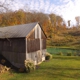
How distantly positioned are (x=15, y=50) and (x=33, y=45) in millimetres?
Result: 3213

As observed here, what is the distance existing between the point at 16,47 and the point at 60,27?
68013 mm

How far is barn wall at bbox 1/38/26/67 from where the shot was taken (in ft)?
60.7

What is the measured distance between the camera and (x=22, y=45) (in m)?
18.5

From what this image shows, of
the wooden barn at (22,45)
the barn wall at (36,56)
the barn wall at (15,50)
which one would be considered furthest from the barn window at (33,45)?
the barn wall at (15,50)

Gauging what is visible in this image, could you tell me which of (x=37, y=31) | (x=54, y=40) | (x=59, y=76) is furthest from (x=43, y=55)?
(x=54, y=40)

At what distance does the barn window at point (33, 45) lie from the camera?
19.0 metres

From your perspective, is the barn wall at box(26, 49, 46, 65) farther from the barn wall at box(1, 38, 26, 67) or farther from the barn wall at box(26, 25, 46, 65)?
the barn wall at box(1, 38, 26, 67)

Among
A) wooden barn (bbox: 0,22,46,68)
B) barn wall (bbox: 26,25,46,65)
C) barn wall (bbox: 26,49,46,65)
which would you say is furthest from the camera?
barn wall (bbox: 26,49,46,65)

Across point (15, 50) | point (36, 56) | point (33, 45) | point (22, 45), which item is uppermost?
point (22, 45)

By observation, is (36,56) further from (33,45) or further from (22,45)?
(22,45)

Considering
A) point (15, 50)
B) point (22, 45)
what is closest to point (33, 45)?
point (22, 45)

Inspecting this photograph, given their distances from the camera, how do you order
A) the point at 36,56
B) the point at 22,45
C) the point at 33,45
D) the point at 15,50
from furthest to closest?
the point at 36,56 → the point at 33,45 → the point at 15,50 → the point at 22,45

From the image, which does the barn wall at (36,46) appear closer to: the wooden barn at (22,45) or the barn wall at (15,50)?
the wooden barn at (22,45)

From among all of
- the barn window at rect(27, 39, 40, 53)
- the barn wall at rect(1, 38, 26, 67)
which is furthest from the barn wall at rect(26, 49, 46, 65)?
the barn wall at rect(1, 38, 26, 67)
